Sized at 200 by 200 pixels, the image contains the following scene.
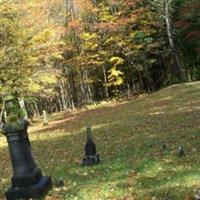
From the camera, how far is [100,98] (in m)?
49.7

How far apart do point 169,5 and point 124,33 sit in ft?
15.4

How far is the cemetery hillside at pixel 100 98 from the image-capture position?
10.3 m

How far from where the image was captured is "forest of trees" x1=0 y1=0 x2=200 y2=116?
1213 inches

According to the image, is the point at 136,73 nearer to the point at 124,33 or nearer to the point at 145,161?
the point at 124,33

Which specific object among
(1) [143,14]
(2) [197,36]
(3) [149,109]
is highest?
(1) [143,14]

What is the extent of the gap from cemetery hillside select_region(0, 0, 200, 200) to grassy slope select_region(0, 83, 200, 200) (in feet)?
0.12

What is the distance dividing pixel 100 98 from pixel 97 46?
9.04 metres

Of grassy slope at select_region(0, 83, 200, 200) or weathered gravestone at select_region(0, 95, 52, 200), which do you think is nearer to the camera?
grassy slope at select_region(0, 83, 200, 200)

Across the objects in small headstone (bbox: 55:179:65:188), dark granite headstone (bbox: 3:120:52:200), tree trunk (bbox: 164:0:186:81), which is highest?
tree trunk (bbox: 164:0:186:81)

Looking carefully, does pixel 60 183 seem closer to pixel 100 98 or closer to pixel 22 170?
pixel 22 170

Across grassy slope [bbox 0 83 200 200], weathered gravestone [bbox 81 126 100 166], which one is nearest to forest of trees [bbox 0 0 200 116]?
grassy slope [bbox 0 83 200 200]

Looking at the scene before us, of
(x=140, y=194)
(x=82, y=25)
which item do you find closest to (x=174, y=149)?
(x=140, y=194)

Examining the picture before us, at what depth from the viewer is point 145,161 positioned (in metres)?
12.0

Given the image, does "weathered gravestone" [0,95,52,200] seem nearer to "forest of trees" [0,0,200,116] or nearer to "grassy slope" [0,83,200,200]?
"grassy slope" [0,83,200,200]
